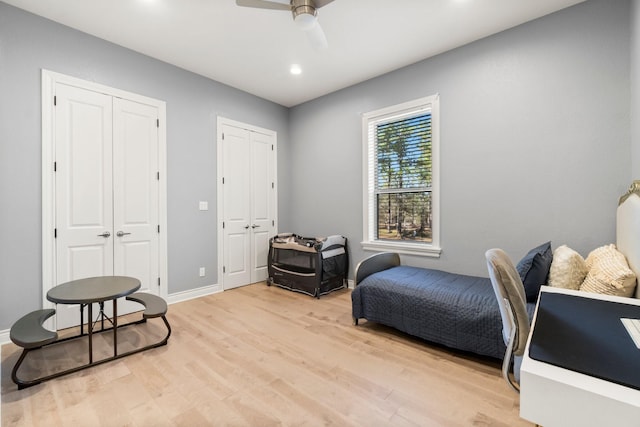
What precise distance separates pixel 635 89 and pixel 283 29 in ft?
9.75

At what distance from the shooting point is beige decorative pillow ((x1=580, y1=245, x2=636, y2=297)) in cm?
166

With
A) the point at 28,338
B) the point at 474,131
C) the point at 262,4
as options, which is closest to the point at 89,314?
the point at 28,338

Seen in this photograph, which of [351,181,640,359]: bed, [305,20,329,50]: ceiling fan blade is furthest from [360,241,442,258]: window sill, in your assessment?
[305,20,329,50]: ceiling fan blade

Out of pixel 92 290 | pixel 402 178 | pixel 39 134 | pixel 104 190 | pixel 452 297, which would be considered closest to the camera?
pixel 92 290

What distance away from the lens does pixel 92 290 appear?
2.26 m

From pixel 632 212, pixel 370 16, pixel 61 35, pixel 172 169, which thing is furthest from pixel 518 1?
pixel 61 35

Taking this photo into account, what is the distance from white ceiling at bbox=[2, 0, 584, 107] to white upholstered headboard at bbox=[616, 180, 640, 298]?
6.08 feet

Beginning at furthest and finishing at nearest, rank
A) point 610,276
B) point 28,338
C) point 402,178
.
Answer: point 402,178 < point 28,338 < point 610,276

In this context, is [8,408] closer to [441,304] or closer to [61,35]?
[441,304]

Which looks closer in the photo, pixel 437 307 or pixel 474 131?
pixel 437 307

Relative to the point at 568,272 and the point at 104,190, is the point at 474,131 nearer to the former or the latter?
the point at 568,272

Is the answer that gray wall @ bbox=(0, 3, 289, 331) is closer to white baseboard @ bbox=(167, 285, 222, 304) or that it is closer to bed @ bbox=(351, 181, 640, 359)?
white baseboard @ bbox=(167, 285, 222, 304)

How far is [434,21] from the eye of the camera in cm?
272

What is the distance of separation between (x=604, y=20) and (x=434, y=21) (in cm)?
136
